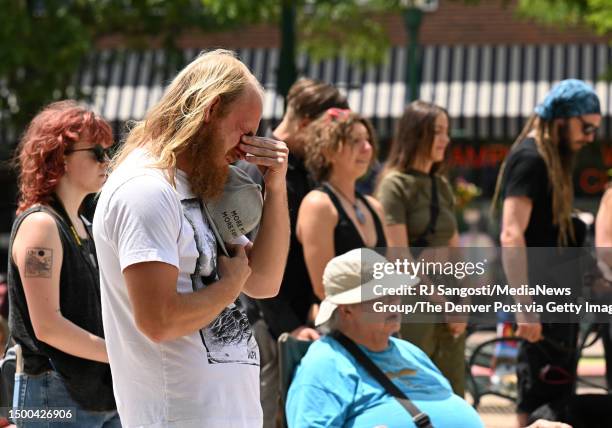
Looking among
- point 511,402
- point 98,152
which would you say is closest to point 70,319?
point 98,152

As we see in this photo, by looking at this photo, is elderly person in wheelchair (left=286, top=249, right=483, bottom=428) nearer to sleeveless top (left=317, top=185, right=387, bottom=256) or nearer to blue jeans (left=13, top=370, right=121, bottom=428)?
sleeveless top (left=317, top=185, right=387, bottom=256)

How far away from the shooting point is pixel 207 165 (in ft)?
9.24

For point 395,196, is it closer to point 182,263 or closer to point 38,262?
point 38,262

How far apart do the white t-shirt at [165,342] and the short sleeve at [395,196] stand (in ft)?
9.61

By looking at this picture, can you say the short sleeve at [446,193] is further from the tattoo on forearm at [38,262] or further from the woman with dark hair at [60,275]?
the tattoo on forearm at [38,262]

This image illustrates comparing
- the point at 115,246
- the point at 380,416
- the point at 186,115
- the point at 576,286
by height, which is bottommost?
the point at 380,416

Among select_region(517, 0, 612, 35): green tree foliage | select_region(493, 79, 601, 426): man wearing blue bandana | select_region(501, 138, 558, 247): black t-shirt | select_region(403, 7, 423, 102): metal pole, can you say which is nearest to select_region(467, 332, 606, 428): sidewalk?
select_region(493, 79, 601, 426): man wearing blue bandana

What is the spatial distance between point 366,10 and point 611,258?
37.1 feet

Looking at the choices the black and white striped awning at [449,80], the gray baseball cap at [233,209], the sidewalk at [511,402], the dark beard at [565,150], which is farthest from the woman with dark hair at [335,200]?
the black and white striped awning at [449,80]

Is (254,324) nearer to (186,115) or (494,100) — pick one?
(186,115)

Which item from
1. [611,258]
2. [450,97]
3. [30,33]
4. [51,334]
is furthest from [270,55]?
[51,334]

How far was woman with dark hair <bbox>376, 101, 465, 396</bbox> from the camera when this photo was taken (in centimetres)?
556

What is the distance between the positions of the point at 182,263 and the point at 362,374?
1.90 meters

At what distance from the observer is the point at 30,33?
13828 mm
